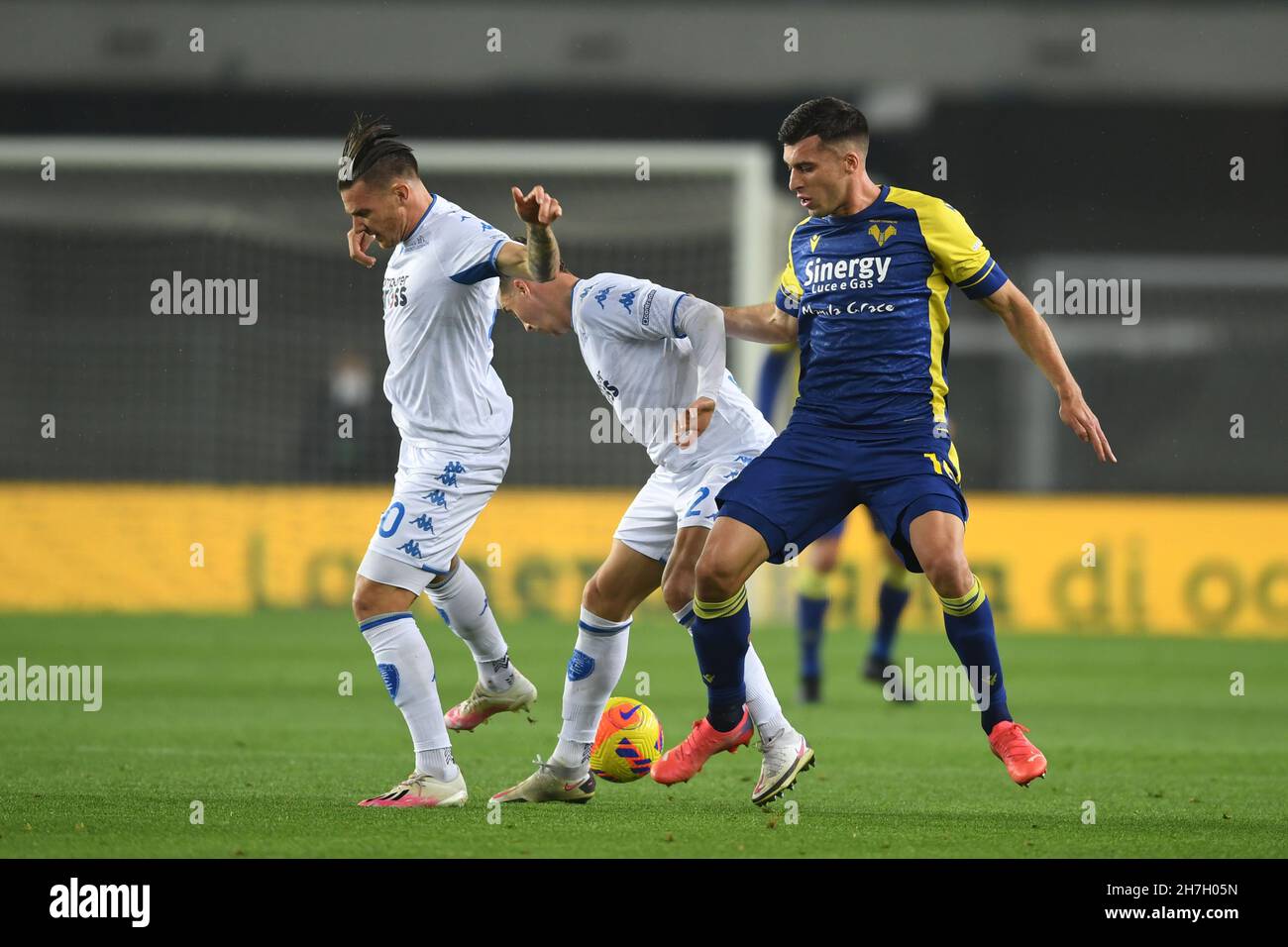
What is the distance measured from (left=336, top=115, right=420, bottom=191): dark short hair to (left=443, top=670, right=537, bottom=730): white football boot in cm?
192

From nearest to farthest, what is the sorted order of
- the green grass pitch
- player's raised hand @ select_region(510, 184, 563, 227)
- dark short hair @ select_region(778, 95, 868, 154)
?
the green grass pitch < player's raised hand @ select_region(510, 184, 563, 227) < dark short hair @ select_region(778, 95, 868, 154)

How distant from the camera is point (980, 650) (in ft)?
18.1

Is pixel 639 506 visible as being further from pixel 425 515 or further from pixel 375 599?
pixel 375 599

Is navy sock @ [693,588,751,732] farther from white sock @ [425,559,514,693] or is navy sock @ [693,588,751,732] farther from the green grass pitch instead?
white sock @ [425,559,514,693]

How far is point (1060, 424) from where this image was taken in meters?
25.8

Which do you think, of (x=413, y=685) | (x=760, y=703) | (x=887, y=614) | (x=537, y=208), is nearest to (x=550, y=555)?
(x=887, y=614)

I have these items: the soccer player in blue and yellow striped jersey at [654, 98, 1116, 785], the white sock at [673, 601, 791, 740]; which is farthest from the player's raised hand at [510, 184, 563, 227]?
the white sock at [673, 601, 791, 740]

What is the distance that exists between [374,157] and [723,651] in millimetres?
1940

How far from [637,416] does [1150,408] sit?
80.8 ft

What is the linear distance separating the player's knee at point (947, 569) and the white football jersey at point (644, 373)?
0.90m

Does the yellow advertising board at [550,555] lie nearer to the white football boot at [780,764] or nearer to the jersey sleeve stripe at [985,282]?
the white football boot at [780,764]

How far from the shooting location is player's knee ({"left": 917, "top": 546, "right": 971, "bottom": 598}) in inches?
213

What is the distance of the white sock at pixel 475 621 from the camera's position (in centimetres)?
647

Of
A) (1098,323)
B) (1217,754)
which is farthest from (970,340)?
(1217,754)
